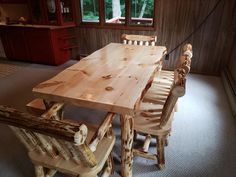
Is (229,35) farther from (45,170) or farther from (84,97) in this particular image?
(45,170)

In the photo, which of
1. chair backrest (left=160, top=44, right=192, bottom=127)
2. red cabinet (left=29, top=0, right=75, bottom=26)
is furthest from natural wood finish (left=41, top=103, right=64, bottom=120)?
red cabinet (left=29, top=0, right=75, bottom=26)

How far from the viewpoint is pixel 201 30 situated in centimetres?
307

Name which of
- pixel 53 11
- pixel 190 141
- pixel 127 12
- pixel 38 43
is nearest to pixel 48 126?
pixel 190 141

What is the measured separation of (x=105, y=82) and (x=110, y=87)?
9 cm

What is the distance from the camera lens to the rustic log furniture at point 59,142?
64 cm

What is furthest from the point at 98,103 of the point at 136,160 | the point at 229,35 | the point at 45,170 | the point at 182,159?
the point at 229,35

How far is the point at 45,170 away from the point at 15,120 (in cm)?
71

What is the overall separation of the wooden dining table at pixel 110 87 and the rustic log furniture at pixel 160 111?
0.16 meters

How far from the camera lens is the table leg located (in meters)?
1.12

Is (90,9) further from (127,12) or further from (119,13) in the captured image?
(127,12)

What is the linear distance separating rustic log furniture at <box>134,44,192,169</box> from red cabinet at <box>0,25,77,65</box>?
8.72 ft

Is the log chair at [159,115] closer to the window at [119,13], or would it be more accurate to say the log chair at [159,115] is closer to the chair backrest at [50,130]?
the chair backrest at [50,130]

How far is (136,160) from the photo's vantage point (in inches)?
62.1

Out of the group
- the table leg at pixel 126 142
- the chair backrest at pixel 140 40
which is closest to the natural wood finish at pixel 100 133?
the table leg at pixel 126 142
